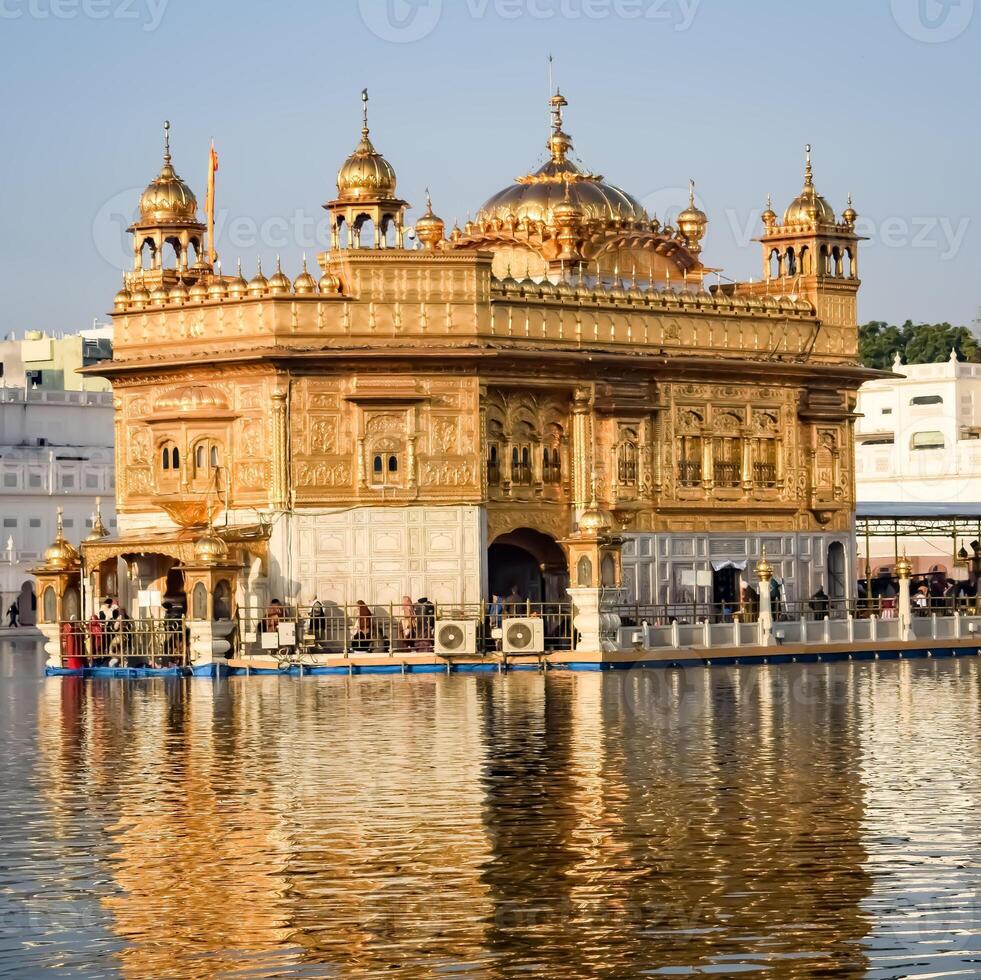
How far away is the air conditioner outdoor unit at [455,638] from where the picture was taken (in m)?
40.9

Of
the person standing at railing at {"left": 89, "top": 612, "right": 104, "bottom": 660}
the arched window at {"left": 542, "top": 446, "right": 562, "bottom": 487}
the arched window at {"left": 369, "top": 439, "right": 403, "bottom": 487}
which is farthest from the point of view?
the arched window at {"left": 542, "top": 446, "right": 562, "bottom": 487}

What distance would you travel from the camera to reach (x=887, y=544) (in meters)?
87.4

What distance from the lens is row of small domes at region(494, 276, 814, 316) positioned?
154ft

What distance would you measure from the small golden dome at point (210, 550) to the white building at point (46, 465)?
3521cm

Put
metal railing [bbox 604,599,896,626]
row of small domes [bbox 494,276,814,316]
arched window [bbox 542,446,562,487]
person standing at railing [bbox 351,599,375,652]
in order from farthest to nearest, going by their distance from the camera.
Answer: arched window [bbox 542,446,562,487]
row of small domes [bbox 494,276,814,316]
metal railing [bbox 604,599,896,626]
person standing at railing [bbox 351,599,375,652]

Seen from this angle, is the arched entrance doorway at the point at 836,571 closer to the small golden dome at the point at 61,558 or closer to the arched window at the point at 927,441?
the small golden dome at the point at 61,558

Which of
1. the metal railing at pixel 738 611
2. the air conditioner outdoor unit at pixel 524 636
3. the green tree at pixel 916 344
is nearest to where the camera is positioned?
the air conditioner outdoor unit at pixel 524 636

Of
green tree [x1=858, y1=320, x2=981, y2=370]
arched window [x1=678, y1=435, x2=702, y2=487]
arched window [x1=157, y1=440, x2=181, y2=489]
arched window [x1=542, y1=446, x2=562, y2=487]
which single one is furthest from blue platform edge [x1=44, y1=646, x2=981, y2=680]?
green tree [x1=858, y1=320, x2=981, y2=370]

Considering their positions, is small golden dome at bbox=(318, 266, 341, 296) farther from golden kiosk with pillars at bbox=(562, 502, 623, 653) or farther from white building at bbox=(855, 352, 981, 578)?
white building at bbox=(855, 352, 981, 578)

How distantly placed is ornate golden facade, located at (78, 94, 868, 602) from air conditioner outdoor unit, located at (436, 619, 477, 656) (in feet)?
11.9

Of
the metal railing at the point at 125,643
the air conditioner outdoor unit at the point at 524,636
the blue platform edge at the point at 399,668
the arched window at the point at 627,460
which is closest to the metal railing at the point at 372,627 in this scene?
the air conditioner outdoor unit at the point at 524,636

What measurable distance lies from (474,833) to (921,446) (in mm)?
75801

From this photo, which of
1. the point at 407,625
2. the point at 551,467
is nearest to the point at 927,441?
the point at 551,467

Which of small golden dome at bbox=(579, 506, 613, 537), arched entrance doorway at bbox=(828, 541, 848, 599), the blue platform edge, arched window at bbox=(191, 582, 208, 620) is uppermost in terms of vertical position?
small golden dome at bbox=(579, 506, 613, 537)
